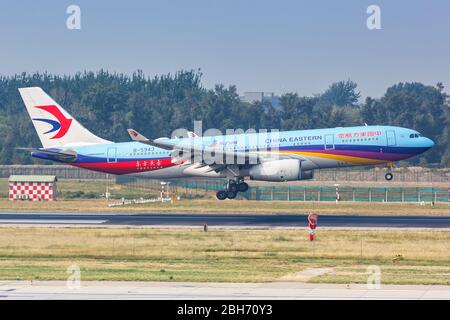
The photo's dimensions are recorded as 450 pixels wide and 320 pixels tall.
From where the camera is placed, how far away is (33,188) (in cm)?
7944

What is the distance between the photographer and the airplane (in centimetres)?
6725

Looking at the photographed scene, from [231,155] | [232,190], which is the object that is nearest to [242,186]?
[232,190]

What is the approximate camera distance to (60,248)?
149 ft

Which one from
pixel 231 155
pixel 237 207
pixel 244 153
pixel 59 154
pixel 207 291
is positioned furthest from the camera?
pixel 59 154

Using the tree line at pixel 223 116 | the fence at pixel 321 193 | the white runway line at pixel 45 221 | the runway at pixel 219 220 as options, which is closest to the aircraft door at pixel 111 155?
the runway at pixel 219 220

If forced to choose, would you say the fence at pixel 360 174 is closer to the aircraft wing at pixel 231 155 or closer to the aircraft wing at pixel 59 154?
the aircraft wing at pixel 231 155

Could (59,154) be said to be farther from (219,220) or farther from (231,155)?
(219,220)

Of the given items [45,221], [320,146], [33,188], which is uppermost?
[320,146]

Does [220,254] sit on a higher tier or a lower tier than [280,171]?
lower

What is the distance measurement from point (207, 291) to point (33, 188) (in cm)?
5162

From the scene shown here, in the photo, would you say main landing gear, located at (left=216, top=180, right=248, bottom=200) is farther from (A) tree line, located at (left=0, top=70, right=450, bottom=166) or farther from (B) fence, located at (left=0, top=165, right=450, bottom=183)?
(A) tree line, located at (left=0, top=70, right=450, bottom=166)

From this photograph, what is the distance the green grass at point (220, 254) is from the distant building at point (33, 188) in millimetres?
26938

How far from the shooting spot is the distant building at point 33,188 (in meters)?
79.0

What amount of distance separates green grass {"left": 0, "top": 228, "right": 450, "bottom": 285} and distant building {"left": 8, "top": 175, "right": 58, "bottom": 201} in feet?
88.4
